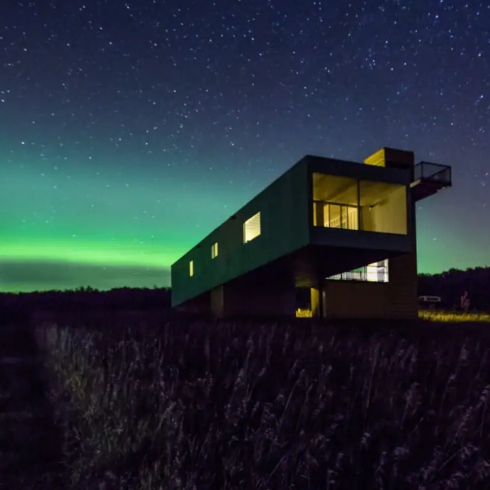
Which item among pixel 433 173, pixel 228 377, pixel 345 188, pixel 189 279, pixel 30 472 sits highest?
pixel 433 173

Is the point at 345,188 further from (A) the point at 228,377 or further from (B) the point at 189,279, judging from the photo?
(B) the point at 189,279

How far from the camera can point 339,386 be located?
199 inches

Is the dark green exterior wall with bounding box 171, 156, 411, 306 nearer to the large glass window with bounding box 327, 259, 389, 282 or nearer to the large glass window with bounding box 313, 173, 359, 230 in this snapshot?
the large glass window with bounding box 313, 173, 359, 230

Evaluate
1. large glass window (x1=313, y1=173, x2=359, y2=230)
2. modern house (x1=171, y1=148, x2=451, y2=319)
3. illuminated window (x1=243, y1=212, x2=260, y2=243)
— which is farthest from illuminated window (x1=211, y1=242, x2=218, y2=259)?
large glass window (x1=313, y1=173, x2=359, y2=230)

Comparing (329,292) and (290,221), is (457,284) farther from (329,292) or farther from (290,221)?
(290,221)

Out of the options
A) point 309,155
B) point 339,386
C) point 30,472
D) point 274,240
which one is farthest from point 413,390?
point 274,240

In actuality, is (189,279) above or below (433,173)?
below

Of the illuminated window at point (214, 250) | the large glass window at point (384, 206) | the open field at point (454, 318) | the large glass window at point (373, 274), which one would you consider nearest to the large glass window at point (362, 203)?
the large glass window at point (384, 206)

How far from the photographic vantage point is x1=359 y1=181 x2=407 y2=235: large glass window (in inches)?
570

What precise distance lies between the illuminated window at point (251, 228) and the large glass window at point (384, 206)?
3.94 m

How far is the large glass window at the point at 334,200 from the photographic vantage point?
14289 mm

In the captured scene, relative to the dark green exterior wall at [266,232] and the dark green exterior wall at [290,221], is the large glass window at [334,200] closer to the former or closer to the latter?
the dark green exterior wall at [290,221]

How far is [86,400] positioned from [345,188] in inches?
460

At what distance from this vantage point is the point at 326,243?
505 inches
